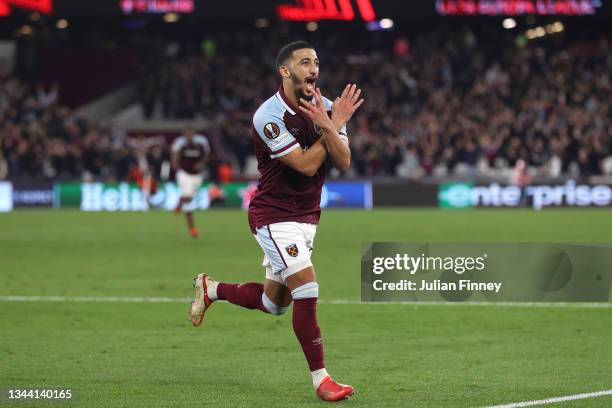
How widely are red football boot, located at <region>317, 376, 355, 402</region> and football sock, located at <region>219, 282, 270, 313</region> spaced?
3.44ft

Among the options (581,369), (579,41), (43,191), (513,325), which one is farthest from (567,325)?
(579,41)

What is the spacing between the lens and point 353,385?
8.20 m

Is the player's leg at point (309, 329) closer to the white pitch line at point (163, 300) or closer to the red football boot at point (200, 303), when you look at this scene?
the red football boot at point (200, 303)

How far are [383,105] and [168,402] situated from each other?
1354 inches

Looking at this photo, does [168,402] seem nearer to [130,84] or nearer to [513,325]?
[513,325]

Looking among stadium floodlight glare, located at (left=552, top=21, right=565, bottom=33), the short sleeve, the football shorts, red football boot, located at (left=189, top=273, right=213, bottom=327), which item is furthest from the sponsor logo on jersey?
stadium floodlight glare, located at (left=552, top=21, right=565, bottom=33)

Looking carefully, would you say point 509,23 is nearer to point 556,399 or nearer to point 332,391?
point 556,399

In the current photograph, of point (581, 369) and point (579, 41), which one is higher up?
point (579, 41)

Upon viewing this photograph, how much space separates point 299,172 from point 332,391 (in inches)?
57.4

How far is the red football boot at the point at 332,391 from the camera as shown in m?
7.50

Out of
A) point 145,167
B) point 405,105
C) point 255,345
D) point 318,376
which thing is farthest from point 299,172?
point 405,105

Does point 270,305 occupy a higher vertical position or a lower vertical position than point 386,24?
lower

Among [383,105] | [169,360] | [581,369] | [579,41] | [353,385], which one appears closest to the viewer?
[353,385]

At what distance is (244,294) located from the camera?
8578mm
